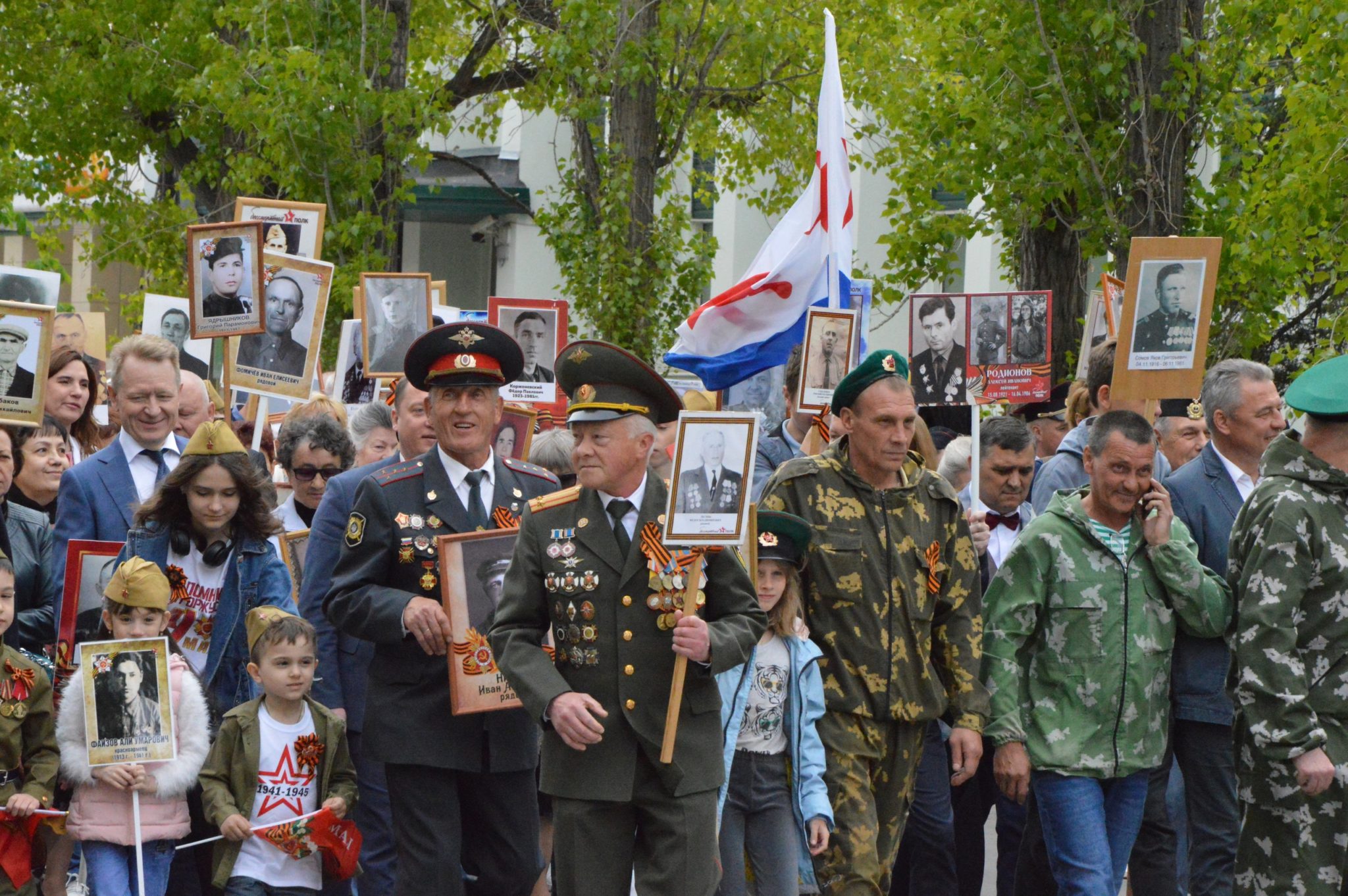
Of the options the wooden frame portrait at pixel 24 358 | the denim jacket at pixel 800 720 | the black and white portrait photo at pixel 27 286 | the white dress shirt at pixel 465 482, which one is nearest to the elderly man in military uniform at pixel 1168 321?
the denim jacket at pixel 800 720

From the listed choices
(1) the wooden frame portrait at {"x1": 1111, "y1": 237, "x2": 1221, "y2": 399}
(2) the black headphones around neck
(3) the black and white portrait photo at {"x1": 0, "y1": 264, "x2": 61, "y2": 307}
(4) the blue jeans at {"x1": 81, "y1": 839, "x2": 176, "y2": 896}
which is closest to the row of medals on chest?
(2) the black headphones around neck

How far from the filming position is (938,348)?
33.2ft

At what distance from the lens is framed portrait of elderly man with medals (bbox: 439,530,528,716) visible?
616 cm

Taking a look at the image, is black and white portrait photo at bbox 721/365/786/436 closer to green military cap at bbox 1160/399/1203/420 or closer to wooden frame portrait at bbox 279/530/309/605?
green military cap at bbox 1160/399/1203/420

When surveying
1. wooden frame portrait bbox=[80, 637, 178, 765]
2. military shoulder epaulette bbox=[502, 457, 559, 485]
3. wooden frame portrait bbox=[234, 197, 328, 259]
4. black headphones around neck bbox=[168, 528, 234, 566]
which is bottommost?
wooden frame portrait bbox=[80, 637, 178, 765]

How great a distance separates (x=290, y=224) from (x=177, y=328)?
2647 mm

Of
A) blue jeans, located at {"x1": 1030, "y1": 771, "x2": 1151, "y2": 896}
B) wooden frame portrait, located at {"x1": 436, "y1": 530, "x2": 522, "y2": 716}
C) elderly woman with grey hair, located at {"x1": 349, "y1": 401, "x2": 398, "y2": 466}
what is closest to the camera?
wooden frame portrait, located at {"x1": 436, "y1": 530, "x2": 522, "y2": 716}

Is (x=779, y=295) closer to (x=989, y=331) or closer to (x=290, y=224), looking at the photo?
(x=989, y=331)

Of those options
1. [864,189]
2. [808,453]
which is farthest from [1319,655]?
[864,189]

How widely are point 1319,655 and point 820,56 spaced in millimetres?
14182

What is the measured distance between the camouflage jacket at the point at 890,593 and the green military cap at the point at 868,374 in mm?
233

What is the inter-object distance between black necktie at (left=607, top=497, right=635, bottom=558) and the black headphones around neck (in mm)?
2007

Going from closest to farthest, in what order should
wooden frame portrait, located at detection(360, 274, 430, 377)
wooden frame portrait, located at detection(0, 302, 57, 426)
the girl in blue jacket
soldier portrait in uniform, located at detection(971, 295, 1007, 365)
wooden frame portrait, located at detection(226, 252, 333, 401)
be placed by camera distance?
1. the girl in blue jacket
2. wooden frame portrait, located at detection(0, 302, 57, 426)
3. wooden frame portrait, located at detection(226, 252, 333, 401)
4. wooden frame portrait, located at detection(360, 274, 430, 377)
5. soldier portrait in uniform, located at detection(971, 295, 1007, 365)

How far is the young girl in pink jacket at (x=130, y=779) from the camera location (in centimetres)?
653
